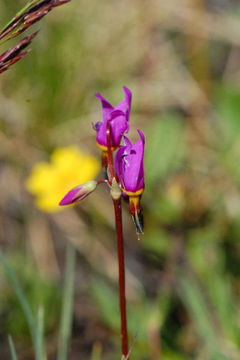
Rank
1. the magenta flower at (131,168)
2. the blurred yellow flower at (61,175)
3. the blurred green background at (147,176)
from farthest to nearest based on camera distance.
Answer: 1. the blurred yellow flower at (61,175)
2. the blurred green background at (147,176)
3. the magenta flower at (131,168)

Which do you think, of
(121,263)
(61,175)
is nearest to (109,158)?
(121,263)

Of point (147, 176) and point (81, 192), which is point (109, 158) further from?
point (147, 176)

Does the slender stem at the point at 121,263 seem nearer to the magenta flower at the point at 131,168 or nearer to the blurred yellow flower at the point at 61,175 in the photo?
the magenta flower at the point at 131,168

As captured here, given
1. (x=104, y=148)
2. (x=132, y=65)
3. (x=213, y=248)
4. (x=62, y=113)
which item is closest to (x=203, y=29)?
(x=132, y=65)

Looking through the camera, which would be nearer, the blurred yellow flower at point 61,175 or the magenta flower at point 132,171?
the magenta flower at point 132,171

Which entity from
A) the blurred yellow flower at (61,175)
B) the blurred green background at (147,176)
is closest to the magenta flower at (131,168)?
the blurred green background at (147,176)

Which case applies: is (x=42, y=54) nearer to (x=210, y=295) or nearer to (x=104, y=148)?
(x=210, y=295)

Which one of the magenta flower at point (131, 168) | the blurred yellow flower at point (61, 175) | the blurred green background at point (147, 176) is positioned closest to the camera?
the magenta flower at point (131, 168)

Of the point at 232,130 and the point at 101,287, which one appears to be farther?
the point at 232,130
